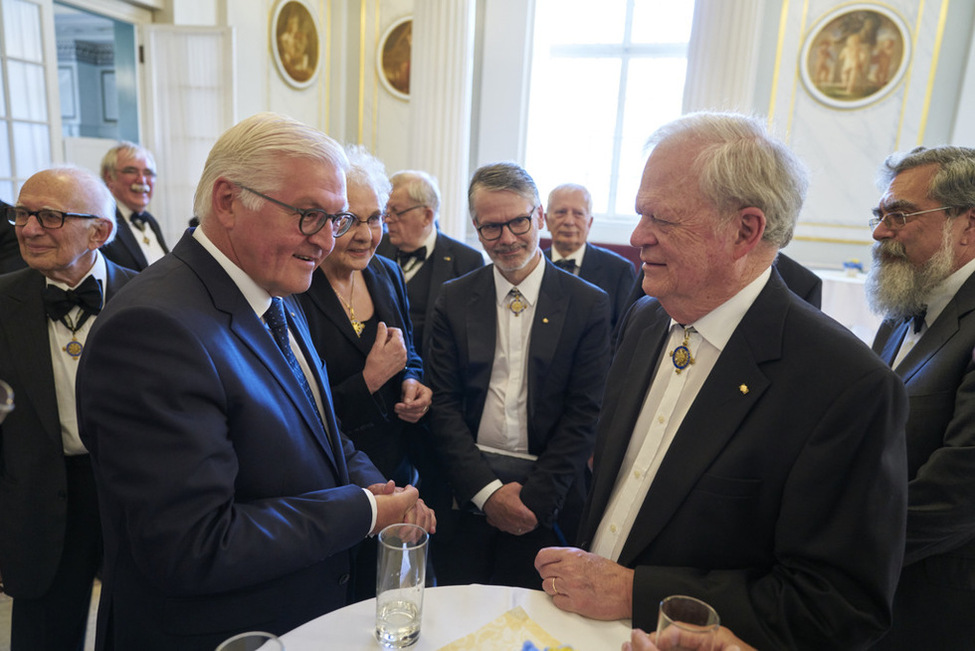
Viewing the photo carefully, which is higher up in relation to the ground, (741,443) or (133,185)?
(133,185)

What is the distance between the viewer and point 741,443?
Answer: 1.31 meters

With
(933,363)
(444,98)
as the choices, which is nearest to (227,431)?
(933,363)

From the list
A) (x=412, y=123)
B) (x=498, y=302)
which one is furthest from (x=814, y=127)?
(x=498, y=302)

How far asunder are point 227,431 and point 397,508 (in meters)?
0.49

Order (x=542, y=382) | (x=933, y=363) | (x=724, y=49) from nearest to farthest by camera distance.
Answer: (x=933, y=363)
(x=542, y=382)
(x=724, y=49)

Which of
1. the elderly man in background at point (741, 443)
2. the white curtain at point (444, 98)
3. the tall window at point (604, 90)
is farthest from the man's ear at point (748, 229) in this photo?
the tall window at point (604, 90)

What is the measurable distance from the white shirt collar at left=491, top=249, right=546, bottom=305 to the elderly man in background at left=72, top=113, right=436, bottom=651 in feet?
3.44

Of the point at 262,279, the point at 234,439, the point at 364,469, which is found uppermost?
the point at 262,279

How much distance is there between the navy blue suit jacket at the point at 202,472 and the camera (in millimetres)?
1177

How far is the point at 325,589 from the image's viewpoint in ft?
5.01

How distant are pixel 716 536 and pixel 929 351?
1.04m

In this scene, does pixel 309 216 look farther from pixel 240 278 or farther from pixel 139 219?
pixel 139 219

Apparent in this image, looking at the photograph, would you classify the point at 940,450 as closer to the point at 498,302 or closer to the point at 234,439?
the point at 498,302

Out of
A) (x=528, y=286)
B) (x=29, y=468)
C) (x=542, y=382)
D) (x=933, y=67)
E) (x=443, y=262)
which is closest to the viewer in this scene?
(x=29, y=468)
